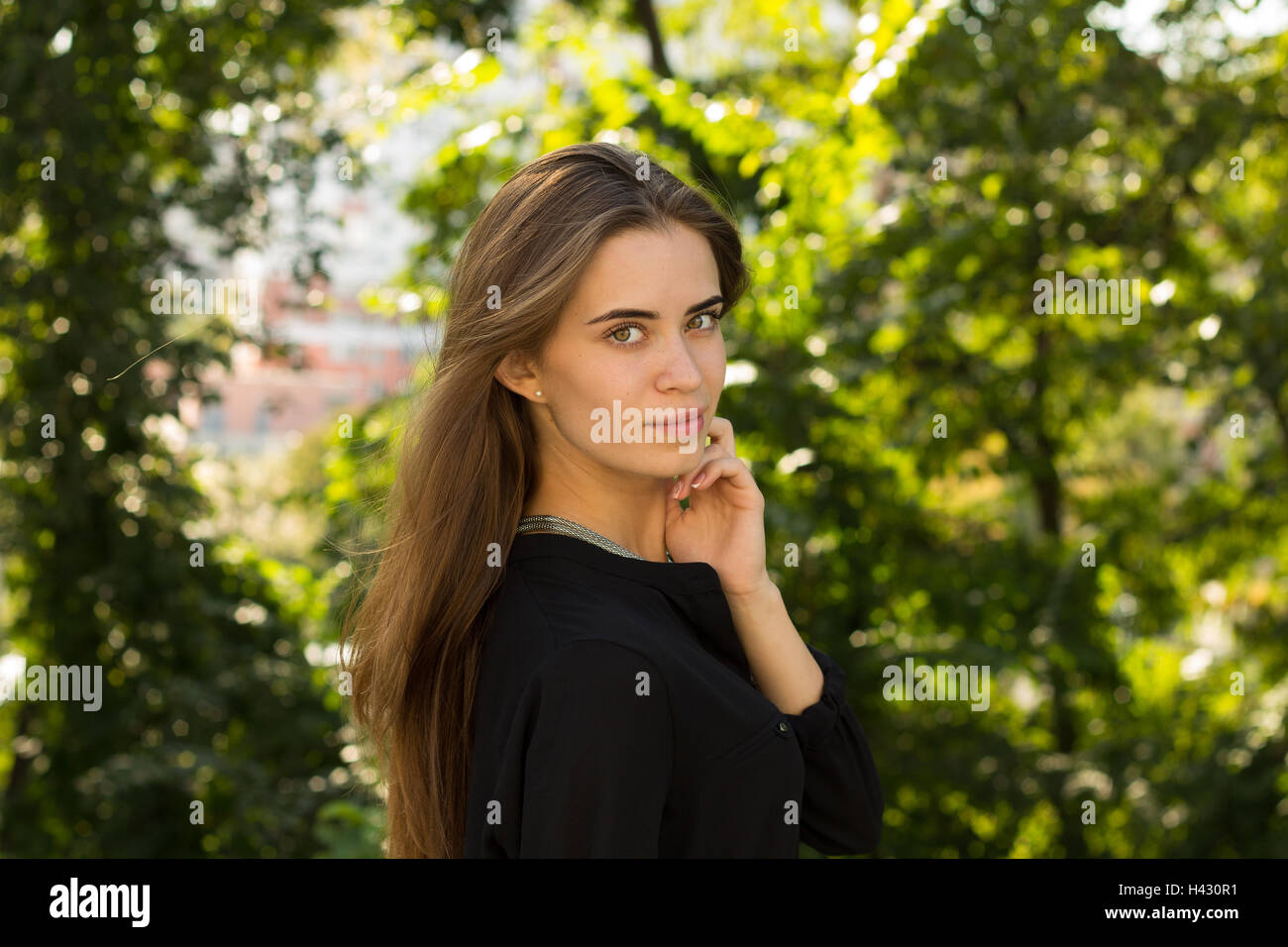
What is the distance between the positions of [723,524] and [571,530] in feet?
0.82

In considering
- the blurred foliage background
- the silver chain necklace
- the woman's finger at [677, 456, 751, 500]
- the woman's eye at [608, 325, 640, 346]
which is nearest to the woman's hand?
the woman's finger at [677, 456, 751, 500]

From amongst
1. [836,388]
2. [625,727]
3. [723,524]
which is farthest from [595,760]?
[836,388]

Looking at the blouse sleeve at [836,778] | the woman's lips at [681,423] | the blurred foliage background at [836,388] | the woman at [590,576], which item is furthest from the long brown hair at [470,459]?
the blurred foliage background at [836,388]

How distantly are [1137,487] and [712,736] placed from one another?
4.82m

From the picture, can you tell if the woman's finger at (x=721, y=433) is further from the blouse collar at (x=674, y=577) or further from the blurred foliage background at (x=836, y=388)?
the blurred foliage background at (x=836, y=388)

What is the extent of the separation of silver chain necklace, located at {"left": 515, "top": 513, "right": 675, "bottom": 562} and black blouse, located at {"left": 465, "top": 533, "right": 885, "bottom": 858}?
0.04m

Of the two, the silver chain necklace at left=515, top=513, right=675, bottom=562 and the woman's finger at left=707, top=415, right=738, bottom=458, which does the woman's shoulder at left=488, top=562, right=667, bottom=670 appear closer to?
the silver chain necklace at left=515, top=513, right=675, bottom=562

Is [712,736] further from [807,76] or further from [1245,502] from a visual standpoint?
[807,76]

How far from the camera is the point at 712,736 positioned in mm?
1446

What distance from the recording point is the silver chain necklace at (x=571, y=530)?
1.68m

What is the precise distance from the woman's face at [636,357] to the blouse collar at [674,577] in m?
0.13

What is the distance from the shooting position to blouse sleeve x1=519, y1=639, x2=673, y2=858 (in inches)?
52.9
